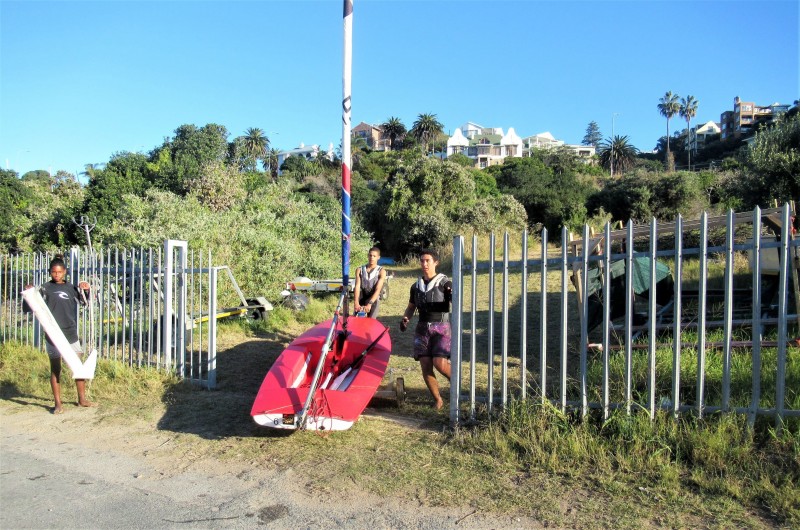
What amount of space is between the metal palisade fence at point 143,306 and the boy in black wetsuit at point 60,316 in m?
0.73

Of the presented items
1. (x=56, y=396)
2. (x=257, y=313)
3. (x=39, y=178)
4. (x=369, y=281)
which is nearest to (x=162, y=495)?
(x=56, y=396)

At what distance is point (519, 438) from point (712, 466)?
1361 mm

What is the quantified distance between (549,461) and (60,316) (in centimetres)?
563

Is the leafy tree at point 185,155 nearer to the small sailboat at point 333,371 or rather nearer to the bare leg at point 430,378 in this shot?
the small sailboat at point 333,371

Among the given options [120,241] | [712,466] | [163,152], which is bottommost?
[712,466]

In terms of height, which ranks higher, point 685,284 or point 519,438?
point 685,284

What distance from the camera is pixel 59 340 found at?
268 inches

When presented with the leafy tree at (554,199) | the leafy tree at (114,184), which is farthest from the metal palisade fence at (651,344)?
the leafy tree at (554,199)

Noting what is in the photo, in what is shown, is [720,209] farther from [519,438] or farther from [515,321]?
[519,438]

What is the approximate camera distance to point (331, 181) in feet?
186

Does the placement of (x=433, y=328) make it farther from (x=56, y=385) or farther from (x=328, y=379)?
(x=56, y=385)

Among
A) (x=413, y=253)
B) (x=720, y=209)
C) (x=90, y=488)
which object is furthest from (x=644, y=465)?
(x=413, y=253)

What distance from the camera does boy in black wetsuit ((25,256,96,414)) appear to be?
680 cm

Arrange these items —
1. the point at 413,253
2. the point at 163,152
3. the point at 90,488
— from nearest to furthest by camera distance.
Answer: the point at 90,488 → the point at 163,152 → the point at 413,253
